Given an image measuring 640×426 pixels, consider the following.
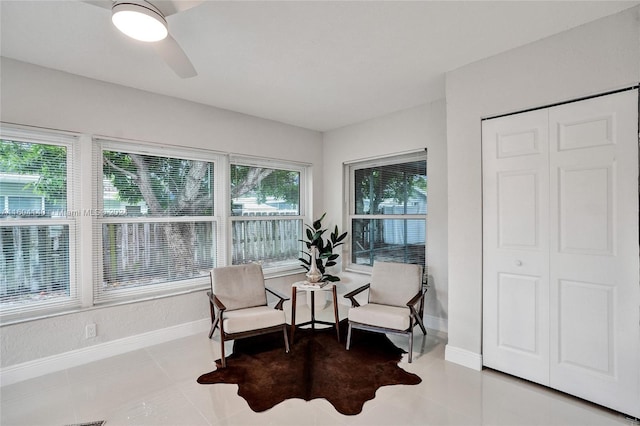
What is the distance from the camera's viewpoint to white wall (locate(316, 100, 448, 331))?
3.63 meters

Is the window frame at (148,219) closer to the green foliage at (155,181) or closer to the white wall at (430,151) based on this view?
the green foliage at (155,181)

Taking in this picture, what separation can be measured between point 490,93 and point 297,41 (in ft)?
5.49

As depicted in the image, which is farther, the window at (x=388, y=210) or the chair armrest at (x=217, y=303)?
the window at (x=388, y=210)

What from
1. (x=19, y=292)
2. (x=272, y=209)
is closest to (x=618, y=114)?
(x=272, y=209)

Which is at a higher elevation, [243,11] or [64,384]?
[243,11]

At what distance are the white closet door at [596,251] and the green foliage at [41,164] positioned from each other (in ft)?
13.9

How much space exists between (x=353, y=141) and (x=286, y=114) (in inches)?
42.8

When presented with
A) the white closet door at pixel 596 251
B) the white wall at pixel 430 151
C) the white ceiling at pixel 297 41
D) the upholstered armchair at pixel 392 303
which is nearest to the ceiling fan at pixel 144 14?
the white ceiling at pixel 297 41

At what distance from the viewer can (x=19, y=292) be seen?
2736 mm

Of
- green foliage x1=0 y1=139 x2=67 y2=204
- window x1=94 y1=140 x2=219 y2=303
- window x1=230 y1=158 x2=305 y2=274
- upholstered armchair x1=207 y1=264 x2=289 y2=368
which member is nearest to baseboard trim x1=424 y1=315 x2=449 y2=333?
upholstered armchair x1=207 y1=264 x2=289 y2=368

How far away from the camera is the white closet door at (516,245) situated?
95.2 inches

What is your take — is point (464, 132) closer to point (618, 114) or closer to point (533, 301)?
point (618, 114)

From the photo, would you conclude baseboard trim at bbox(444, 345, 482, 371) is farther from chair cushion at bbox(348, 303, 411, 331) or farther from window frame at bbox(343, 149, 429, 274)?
window frame at bbox(343, 149, 429, 274)

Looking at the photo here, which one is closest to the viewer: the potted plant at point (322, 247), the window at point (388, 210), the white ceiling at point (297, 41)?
the white ceiling at point (297, 41)
